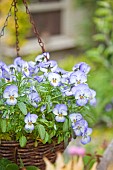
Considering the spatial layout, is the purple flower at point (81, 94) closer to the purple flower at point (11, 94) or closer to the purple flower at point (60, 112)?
the purple flower at point (60, 112)

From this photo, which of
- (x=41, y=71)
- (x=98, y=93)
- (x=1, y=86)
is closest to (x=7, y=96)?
(x=1, y=86)

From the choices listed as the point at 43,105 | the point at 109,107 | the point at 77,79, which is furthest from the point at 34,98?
the point at 109,107

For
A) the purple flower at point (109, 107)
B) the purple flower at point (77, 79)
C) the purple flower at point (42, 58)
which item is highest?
the purple flower at point (109, 107)

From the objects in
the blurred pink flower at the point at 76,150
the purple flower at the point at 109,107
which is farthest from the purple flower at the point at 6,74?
the purple flower at the point at 109,107

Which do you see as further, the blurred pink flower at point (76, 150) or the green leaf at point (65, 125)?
the blurred pink flower at point (76, 150)

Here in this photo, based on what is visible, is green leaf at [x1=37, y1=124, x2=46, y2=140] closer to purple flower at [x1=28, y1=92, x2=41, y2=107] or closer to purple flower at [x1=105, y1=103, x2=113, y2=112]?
purple flower at [x1=28, y1=92, x2=41, y2=107]

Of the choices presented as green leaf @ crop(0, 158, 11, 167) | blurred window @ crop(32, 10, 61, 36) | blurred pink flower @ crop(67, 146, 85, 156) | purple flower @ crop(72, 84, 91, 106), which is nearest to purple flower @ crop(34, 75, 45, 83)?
purple flower @ crop(72, 84, 91, 106)

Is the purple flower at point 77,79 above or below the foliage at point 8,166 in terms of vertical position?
above
